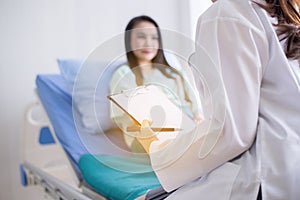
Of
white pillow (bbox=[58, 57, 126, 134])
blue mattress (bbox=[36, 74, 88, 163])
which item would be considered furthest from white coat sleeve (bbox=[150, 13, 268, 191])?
blue mattress (bbox=[36, 74, 88, 163])

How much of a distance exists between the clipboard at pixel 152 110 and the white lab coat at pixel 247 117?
0.28ft

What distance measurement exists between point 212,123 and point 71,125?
107 centimetres

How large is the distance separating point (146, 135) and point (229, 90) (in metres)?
0.24

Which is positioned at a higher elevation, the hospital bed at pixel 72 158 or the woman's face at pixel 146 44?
the woman's face at pixel 146 44

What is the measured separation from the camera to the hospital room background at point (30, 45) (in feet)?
6.35

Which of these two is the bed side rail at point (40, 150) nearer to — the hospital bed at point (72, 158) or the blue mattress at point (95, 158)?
the hospital bed at point (72, 158)

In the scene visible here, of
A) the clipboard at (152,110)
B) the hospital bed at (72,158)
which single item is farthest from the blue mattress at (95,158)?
the clipboard at (152,110)

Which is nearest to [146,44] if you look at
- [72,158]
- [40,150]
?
[72,158]

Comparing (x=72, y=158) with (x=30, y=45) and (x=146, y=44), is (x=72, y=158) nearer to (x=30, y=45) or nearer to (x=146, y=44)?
(x=146, y=44)

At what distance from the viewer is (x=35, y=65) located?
6.61ft

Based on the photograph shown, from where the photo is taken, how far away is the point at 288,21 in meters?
0.69

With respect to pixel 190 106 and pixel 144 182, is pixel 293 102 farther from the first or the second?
pixel 144 182

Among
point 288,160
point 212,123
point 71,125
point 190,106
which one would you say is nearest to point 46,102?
point 71,125

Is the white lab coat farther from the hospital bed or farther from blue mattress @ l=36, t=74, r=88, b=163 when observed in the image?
blue mattress @ l=36, t=74, r=88, b=163
